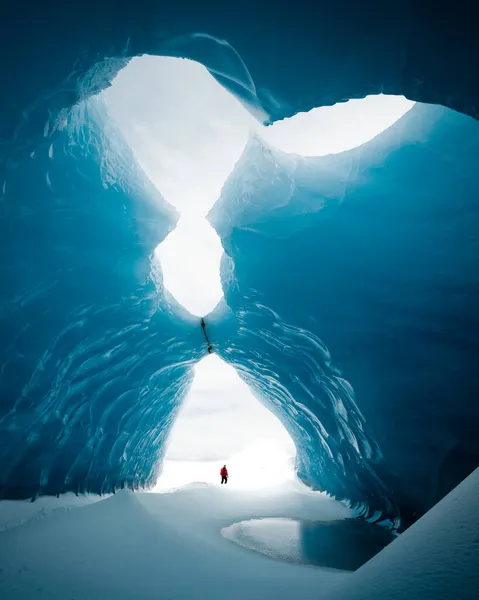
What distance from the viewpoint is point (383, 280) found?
5945 mm

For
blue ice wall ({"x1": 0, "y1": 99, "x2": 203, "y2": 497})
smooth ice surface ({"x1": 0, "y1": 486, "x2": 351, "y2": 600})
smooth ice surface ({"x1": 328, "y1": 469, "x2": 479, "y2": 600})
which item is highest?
blue ice wall ({"x1": 0, "y1": 99, "x2": 203, "y2": 497})

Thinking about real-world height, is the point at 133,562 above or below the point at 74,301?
below

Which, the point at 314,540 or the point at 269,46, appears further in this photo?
the point at 314,540

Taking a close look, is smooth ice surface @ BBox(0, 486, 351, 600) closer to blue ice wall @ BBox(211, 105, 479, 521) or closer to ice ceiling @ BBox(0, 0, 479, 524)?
ice ceiling @ BBox(0, 0, 479, 524)

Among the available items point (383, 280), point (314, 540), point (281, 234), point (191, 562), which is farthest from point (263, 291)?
point (191, 562)

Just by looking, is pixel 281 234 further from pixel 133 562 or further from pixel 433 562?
pixel 433 562

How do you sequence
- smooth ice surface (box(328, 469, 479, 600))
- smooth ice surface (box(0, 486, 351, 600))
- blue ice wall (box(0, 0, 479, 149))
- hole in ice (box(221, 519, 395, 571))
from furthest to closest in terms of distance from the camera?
hole in ice (box(221, 519, 395, 571))
smooth ice surface (box(0, 486, 351, 600))
blue ice wall (box(0, 0, 479, 149))
smooth ice surface (box(328, 469, 479, 600))

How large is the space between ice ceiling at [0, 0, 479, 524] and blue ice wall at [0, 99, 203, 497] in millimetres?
41

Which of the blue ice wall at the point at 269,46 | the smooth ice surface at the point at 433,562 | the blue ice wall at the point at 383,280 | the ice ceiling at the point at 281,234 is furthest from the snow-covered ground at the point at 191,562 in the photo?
the blue ice wall at the point at 269,46

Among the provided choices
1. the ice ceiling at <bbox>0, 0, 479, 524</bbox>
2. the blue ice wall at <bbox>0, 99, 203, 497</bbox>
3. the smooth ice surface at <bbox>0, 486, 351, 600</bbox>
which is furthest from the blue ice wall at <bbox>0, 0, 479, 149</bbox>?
the smooth ice surface at <bbox>0, 486, 351, 600</bbox>

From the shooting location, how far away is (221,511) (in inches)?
315

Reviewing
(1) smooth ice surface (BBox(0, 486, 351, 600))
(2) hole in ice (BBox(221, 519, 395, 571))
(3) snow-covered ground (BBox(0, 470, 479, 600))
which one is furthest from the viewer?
(2) hole in ice (BBox(221, 519, 395, 571))

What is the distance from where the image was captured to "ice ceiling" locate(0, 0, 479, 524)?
9.73 feet

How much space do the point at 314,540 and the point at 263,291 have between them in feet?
16.3
